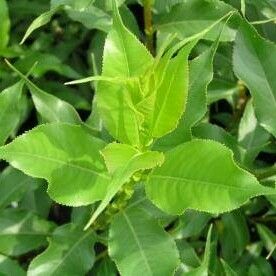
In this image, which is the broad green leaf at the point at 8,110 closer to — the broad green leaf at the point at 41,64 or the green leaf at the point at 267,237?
the broad green leaf at the point at 41,64

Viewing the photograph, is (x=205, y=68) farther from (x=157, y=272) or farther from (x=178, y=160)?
(x=157, y=272)

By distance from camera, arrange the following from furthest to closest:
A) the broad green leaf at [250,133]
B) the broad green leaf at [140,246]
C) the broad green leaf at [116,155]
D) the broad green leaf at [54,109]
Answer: the broad green leaf at [250,133] → the broad green leaf at [54,109] → the broad green leaf at [140,246] → the broad green leaf at [116,155]

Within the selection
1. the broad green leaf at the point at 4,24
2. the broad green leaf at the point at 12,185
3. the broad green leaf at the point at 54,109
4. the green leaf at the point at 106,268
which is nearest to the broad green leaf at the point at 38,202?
the broad green leaf at the point at 12,185

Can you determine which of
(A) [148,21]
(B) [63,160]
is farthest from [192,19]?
(B) [63,160]

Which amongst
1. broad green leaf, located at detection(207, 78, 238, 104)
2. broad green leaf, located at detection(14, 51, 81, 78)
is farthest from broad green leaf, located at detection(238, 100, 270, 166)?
broad green leaf, located at detection(14, 51, 81, 78)

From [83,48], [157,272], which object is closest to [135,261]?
[157,272]

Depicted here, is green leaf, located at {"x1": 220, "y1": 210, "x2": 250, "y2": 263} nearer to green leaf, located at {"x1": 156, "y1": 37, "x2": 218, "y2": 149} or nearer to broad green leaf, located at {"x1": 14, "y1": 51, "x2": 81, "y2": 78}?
green leaf, located at {"x1": 156, "y1": 37, "x2": 218, "y2": 149}
